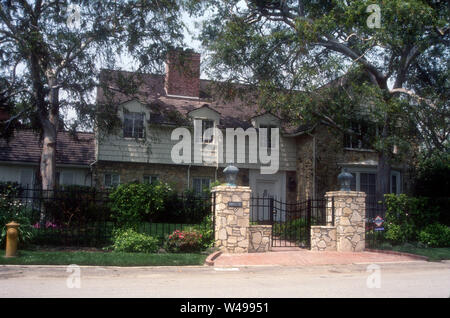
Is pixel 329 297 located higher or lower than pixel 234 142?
lower

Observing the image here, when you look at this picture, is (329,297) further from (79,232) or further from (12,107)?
(12,107)

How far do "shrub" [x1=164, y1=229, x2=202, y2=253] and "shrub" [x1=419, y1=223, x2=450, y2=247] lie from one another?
301 inches

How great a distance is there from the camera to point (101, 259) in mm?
10617

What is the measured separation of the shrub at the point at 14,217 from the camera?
11.8 meters

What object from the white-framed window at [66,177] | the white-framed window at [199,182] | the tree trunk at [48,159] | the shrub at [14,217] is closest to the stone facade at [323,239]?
the shrub at [14,217]

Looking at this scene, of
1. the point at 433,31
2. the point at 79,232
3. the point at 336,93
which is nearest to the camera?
the point at 79,232

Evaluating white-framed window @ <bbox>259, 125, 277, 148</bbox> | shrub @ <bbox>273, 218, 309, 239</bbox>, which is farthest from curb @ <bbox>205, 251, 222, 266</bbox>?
white-framed window @ <bbox>259, 125, 277, 148</bbox>

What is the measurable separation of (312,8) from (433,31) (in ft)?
16.9

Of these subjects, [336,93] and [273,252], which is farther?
[336,93]

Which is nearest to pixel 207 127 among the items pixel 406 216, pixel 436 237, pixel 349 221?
pixel 349 221

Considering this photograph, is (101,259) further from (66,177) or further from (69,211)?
(66,177)

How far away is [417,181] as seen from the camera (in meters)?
22.6

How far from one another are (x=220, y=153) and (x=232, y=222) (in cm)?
972
